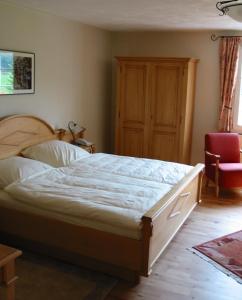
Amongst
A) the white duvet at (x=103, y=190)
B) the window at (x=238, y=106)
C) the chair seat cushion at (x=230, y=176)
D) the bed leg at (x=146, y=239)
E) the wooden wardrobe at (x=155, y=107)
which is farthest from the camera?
the window at (x=238, y=106)

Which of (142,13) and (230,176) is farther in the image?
(230,176)

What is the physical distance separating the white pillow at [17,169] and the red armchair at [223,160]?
7.72 ft

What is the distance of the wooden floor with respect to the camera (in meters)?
2.75

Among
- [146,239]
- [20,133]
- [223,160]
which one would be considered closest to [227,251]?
[146,239]

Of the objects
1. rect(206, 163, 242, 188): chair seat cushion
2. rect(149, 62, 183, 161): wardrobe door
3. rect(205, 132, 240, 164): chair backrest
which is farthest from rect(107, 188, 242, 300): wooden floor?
rect(149, 62, 183, 161): wardrobe door

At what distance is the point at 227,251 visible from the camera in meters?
3.44

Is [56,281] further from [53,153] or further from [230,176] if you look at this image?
[230,176]

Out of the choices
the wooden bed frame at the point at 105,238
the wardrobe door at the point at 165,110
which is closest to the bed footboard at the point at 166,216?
the wooden bed frame at the point at 105,238

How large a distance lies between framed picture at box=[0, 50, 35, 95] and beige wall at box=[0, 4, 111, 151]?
71mm

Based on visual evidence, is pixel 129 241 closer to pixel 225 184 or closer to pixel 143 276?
pixel 143 276

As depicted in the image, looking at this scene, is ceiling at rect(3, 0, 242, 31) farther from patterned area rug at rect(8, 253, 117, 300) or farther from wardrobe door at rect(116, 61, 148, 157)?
→ patterned area rug at rect(8, 253, 117, 300)

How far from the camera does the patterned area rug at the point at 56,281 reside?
270cm

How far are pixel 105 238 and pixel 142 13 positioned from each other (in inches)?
106

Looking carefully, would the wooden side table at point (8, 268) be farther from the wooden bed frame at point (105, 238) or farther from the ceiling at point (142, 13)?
the ceiling at point (142, 13)
